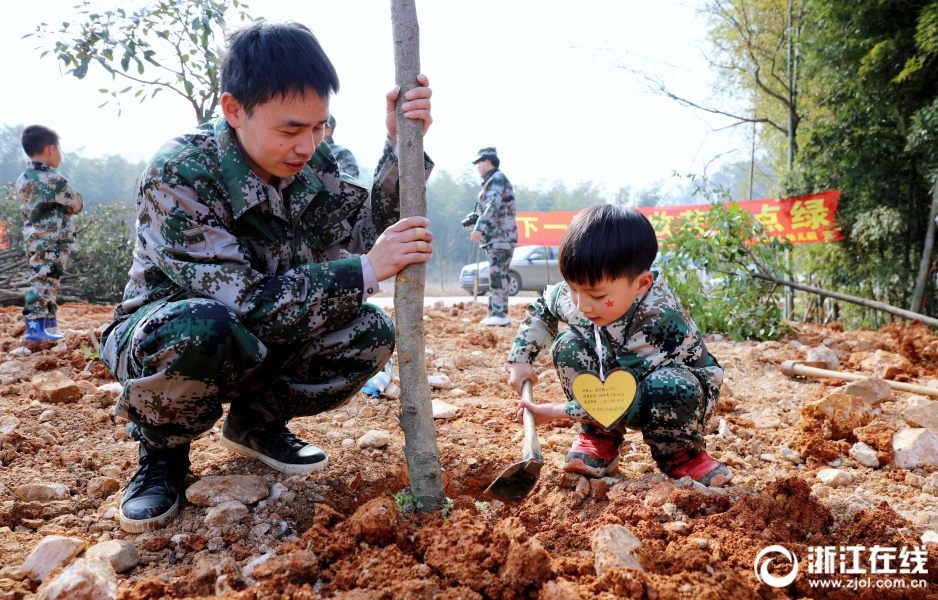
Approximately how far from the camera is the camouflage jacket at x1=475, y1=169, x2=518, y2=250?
21.3ft

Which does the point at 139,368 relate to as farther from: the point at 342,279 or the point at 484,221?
the point at 484,221

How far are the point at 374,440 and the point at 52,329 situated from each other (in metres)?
3.74

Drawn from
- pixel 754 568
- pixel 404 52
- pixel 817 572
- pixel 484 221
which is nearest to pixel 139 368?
pixel 404 52

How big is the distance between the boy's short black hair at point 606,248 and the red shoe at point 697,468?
23.7 inches

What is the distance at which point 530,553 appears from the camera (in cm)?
116

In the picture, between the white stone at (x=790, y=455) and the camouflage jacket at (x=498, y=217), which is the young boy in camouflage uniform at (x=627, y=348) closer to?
the white stone at (x=790, y=455)

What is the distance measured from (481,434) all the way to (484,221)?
4.40m

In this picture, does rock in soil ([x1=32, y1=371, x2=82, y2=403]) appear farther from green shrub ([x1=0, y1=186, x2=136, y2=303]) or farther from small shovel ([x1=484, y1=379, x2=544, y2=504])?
green shrub ([x1=0, y1=186, x2=136, y2=303])

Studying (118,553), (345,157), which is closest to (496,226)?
(345,157)

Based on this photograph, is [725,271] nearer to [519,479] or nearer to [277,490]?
[519,479]

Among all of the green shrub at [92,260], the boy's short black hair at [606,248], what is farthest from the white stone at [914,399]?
the green shrub at [92,260]

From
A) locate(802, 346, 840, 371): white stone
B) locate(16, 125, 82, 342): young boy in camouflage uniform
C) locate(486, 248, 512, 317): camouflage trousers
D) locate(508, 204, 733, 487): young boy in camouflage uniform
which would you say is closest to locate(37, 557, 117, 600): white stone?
locate(508, 204, 733, 487): young boy in camouflage uniform

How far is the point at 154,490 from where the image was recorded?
5.09 feet

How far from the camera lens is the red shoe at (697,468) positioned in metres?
1.75
